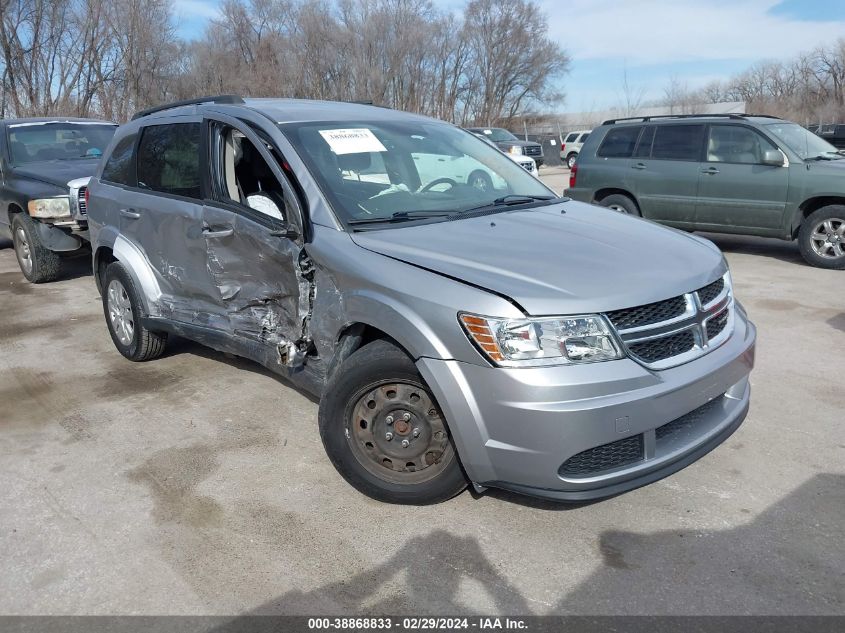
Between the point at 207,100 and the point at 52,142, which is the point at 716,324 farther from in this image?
the point at 52,142

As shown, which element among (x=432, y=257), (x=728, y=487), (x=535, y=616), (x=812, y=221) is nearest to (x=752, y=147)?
(x=812, y=221)

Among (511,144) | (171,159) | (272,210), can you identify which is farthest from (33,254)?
(511,144)

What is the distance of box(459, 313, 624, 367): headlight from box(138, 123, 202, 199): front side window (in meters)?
2.47

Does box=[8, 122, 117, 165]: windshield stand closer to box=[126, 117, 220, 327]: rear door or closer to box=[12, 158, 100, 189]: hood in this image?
box=[12, 158, 100, 189]: hood

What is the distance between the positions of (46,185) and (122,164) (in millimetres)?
3393

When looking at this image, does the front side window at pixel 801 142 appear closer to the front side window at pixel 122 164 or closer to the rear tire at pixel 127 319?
the front side window at pixel 122 164

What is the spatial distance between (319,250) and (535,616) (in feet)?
6.31

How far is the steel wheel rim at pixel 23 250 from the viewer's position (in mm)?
8516

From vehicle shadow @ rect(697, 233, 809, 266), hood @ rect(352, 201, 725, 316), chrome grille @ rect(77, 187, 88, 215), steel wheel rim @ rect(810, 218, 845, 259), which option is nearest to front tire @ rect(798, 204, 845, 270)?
steel wheel rim @ rect(810, 218, 845, 259)

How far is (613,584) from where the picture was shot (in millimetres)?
2770

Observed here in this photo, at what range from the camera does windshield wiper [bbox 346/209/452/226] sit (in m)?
3.52

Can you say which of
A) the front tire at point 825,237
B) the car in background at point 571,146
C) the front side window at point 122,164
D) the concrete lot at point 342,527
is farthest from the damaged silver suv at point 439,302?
the car in background at point 571,146

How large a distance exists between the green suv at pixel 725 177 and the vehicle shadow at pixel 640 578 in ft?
20.1

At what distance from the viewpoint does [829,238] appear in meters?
8.18
